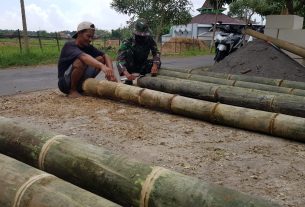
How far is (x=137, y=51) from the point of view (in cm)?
735

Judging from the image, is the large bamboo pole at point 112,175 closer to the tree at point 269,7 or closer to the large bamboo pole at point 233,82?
the large bamboo pole at point 233,82

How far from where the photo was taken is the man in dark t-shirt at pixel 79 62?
20.2 feet

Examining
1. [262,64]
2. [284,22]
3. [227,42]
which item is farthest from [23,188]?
[227,42]

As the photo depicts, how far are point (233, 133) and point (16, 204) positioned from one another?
2.94m

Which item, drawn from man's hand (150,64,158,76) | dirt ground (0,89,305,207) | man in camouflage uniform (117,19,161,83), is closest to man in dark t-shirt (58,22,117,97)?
dirt ground (0,89,305,207)

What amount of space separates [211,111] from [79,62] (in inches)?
93.7

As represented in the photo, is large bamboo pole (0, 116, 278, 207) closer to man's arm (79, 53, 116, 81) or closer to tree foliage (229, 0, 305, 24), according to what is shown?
man's arm (79, 53, 116, 81)

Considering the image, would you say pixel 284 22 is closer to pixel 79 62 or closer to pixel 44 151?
pixel 79 62

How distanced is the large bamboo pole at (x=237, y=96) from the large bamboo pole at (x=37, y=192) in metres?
3.58

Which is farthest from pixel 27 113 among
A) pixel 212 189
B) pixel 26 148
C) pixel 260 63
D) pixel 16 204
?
pixel 260 63

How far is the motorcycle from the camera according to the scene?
11742 millimetres

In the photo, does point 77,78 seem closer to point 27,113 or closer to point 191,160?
point 27,113

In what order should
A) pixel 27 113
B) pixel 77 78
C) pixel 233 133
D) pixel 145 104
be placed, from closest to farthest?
1. pixel 233 133
2. pixel 27 113
3. pixel 145 104
4. pixel 77 78

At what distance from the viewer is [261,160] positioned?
3721 mm
